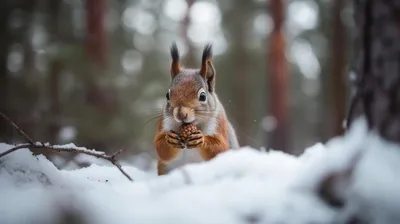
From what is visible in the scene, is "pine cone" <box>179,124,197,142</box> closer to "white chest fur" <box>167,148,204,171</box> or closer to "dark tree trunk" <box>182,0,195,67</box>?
"white chest fur" <box>167,148,204,171</box>

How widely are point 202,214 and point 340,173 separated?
0.26 meters

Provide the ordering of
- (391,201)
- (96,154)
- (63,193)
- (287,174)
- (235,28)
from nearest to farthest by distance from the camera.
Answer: (391,201)
(63,193)
(287,174)
(96,154)
(235,28)

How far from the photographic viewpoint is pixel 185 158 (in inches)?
70.8

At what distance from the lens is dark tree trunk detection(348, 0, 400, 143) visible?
78 centimetres

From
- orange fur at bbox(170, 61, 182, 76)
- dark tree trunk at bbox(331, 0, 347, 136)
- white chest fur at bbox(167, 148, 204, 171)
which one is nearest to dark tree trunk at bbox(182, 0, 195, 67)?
dark tree trunk at bbox(331, 0, 347, 136)

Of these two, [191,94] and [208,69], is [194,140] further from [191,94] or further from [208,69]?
[208,69]

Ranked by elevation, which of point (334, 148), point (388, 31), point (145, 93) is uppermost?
point (145, 93)

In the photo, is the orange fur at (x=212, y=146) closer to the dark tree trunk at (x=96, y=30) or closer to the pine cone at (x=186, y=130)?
the pine cone at (x=186, y=130)

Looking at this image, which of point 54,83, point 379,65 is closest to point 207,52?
point 379,65

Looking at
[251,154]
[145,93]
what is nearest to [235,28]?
[145,93]

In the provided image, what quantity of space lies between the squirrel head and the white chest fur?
0.42 ft

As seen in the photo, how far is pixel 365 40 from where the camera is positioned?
2.79 feet

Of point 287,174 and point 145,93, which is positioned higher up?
point 145,93

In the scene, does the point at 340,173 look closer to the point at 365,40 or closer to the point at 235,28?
the point at 365,40
